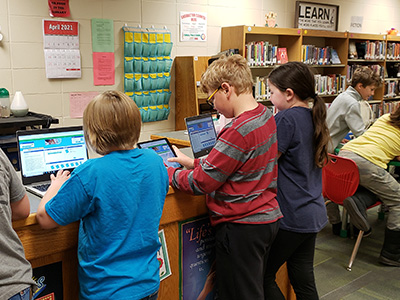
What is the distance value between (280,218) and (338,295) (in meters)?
1.35

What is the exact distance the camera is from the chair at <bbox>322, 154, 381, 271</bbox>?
318 cm

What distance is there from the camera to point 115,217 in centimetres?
136

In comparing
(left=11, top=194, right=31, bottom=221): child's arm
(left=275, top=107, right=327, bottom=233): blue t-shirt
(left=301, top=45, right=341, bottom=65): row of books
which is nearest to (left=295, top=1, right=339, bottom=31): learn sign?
(left=301, top=45, right=341, bottom=65): row of books

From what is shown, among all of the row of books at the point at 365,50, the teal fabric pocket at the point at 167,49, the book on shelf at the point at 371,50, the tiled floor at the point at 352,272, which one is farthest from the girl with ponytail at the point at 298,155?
the book on shelf at the point at 371,50

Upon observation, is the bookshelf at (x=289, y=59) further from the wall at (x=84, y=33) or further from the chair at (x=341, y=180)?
the chair at (x=341, y=180)

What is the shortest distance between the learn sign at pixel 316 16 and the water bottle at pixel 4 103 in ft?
13.4

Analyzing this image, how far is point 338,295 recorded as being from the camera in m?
2.87

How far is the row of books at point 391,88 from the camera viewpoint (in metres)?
7.29

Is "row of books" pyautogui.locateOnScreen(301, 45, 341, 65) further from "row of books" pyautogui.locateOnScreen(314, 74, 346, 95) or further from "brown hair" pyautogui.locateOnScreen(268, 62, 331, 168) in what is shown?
"brown hair" pyautogui.locateOnScreen(268, 62, 331, 168)

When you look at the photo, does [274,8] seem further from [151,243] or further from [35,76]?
[151,243]

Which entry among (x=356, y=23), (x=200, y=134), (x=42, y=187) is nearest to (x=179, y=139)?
(x=200, y=134)

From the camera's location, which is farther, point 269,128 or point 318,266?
point 318,266

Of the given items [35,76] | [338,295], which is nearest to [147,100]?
[35,76]

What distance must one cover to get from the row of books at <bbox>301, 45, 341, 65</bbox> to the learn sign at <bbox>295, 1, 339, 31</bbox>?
351 millimetres
